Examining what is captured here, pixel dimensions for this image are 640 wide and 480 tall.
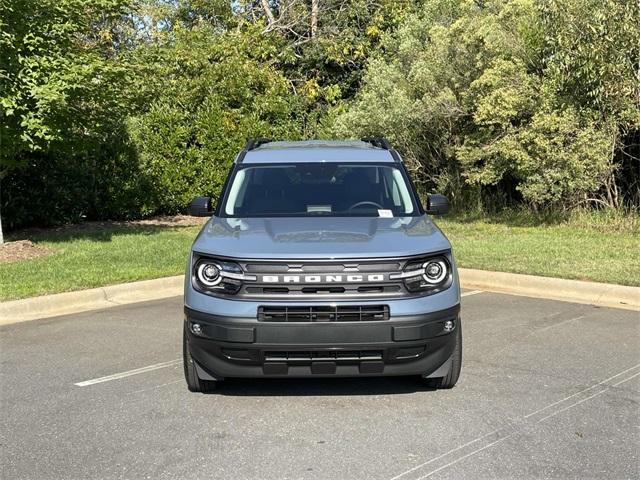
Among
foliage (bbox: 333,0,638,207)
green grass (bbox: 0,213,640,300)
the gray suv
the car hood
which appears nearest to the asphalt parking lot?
the gray suv

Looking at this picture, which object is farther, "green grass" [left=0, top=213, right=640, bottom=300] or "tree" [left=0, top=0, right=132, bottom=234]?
"tree" [left=0, top=0, right=132, bottom=234]

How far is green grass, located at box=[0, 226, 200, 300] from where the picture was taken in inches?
359

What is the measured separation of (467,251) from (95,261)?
5972 mm

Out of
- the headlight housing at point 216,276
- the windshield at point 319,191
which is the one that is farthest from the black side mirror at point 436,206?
Result: the headlight housing at point 216,276

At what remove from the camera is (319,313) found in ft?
14.8

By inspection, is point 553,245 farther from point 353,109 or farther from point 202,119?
point 202,119

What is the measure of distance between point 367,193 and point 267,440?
2.44 m

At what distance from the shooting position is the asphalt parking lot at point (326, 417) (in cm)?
396

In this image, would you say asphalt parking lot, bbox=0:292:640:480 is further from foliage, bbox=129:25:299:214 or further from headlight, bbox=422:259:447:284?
foliage, bbox=129:25:299:214

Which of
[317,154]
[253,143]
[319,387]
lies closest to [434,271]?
[319,387]

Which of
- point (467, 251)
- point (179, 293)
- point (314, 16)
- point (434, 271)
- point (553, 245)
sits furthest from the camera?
point (314, 16)

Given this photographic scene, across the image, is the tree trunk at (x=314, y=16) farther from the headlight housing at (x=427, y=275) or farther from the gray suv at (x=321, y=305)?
the headlight housing at (x=427, y=275)

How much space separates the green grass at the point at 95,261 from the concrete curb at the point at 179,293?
27cm

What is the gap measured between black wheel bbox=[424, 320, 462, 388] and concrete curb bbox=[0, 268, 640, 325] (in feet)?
13.0
